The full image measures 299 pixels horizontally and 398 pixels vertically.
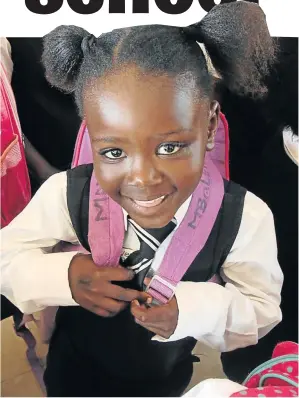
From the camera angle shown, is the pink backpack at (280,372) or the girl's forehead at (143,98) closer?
the girl's forehead at (143,98)

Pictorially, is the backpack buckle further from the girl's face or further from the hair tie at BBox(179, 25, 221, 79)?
the hair tie at BBox(179, 25, 221, 79)

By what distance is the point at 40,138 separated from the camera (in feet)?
3.00

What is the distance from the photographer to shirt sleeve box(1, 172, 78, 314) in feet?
2.99

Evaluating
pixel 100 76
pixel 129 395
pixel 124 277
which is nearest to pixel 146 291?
pixel 124 277

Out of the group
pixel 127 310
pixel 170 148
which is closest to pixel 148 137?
pixel 170 148

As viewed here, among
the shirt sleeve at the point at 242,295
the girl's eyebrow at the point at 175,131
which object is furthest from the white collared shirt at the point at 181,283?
the girl's eyebrow at the point at 175,131

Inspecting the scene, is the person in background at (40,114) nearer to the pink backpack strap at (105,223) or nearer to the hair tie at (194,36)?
the pink backpack strap at (105,223)

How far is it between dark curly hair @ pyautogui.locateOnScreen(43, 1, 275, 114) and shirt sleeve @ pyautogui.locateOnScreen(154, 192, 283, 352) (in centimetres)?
21

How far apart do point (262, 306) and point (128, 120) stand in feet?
1.14

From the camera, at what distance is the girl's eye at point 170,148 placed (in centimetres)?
86

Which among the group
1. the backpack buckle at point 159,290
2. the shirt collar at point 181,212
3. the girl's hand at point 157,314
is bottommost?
the girl's hand at point 157,314

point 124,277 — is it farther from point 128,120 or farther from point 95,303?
point 128,120

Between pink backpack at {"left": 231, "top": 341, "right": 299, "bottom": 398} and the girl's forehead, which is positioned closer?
the girl's forehead

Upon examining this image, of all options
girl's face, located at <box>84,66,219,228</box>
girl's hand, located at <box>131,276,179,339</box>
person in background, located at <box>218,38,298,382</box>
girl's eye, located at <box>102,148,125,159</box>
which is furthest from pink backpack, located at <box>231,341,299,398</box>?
girl's eye, located at <box>102,148,125,159</box>
